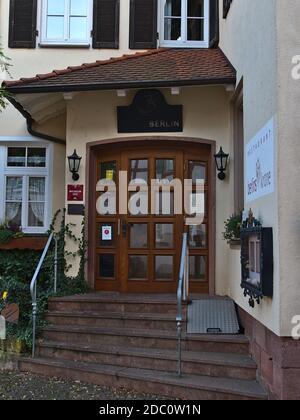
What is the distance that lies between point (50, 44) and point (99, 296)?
478 centimetres

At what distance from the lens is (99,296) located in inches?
290

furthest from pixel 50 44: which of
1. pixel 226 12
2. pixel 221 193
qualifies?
pixel 221 193

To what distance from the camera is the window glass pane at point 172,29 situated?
9539 mm

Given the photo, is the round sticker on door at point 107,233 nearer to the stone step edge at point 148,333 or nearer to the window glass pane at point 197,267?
the window glass pane at point 197,267

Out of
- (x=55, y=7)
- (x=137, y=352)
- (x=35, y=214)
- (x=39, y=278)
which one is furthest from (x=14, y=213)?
(x=137, y=352)

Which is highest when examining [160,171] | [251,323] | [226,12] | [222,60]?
[226,12]

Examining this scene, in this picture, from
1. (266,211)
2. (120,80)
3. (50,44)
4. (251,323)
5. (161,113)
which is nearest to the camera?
(266,211)

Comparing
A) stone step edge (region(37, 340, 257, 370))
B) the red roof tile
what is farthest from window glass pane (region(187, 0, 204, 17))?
stone step edge (region(37, 340, 257, 370))

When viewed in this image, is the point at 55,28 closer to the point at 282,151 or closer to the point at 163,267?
the point at 163,267

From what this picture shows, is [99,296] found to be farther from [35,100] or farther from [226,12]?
[226,12]

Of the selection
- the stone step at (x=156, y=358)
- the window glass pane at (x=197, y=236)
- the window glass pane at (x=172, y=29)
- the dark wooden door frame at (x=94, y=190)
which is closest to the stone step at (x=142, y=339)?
the stone step at (x=156, y=358)

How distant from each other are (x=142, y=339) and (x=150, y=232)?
7.00 ft

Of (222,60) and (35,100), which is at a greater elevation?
(222,60)

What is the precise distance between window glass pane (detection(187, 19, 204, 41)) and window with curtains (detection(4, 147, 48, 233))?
11.2 ft
